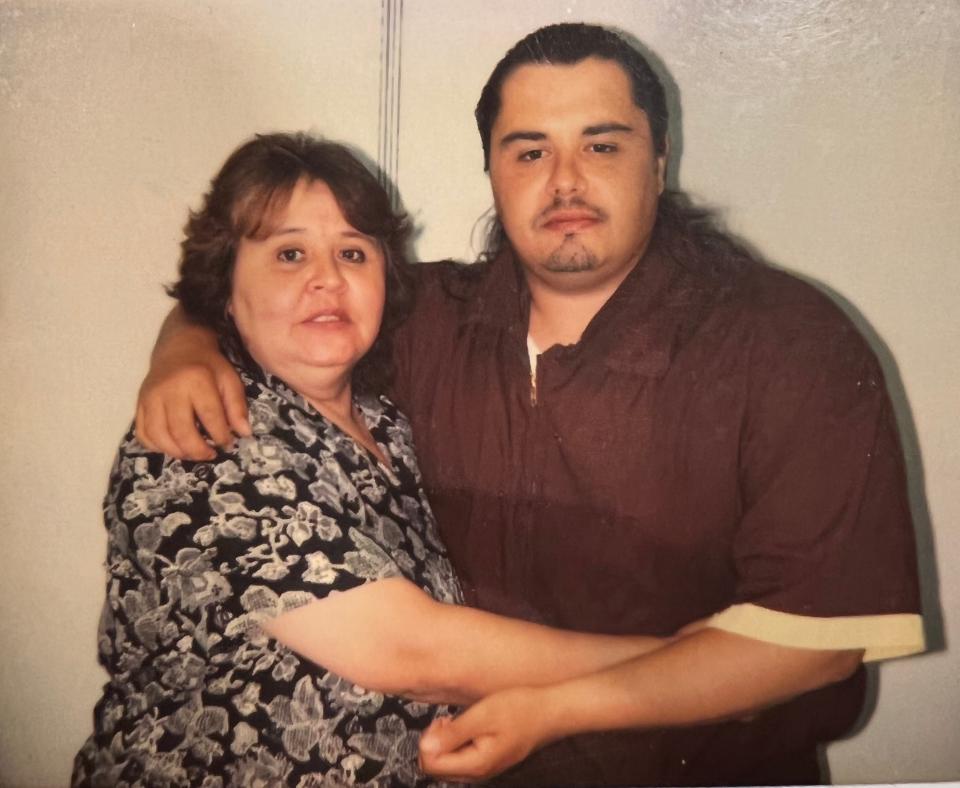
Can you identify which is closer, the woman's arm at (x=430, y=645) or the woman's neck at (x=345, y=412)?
the woman's arm at (x=430, y=645)

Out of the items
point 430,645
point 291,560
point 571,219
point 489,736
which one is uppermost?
point 571,219

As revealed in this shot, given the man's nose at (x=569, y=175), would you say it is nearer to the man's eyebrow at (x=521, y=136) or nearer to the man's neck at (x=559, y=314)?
the man's eyebrow at (x=521, y=136)

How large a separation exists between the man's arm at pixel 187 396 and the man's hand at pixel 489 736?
500 mm

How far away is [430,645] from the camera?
132cm

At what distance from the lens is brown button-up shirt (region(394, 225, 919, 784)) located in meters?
1.32

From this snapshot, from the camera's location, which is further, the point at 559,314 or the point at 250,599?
the point at 559,314

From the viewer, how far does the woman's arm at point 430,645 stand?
1288mm

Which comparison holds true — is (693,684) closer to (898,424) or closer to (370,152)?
(898,424)

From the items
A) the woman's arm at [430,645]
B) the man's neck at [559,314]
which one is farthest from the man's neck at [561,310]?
the woman's arm at [430,645]

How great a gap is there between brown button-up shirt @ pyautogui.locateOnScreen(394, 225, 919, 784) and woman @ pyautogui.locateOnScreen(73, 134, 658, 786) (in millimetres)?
78

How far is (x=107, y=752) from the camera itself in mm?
1390

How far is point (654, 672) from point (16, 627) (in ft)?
3.13

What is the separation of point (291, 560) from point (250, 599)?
0.07m

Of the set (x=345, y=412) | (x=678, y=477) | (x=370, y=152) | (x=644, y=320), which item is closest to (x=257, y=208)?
(x=370, y=152)
